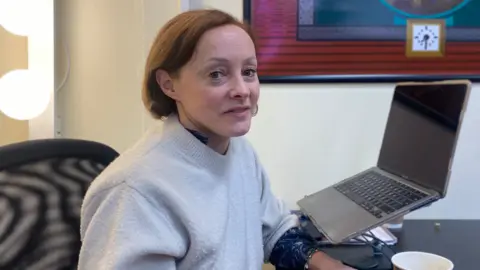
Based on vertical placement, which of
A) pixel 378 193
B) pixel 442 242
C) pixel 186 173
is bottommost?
pixel 442 242

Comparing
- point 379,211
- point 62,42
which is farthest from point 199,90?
point 62,42

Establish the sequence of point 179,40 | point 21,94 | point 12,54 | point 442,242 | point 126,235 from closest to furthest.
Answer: point 126,235 < point 179,40 < point 442,242 < point 21,94 < point 12,54

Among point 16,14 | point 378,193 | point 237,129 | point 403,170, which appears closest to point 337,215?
point 378,193

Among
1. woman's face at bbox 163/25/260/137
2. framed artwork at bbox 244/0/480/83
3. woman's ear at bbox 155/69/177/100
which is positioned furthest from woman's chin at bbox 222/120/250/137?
framed artwork at bbox 244/0/480/83

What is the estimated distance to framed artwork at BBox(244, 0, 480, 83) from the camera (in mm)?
1456

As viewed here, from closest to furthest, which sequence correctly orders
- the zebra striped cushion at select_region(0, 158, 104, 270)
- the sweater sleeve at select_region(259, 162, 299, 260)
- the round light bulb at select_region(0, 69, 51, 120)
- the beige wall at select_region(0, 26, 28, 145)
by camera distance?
the zebra striped cushion at select_region(0, 158, 104, 270)
the sweater sleeve at select_region(259, 162, 299, 260)
the round light bulb at select_region(0, 69, 51, 120)
the beige wall at select_region(0, 26, 28, 145)

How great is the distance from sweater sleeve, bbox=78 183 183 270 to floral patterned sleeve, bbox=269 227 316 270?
0.34m

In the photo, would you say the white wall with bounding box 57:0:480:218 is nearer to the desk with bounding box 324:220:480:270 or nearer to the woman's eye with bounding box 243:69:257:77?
the desk with bounding box 324:220:480:270

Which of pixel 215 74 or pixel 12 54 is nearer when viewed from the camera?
pixel 215 74

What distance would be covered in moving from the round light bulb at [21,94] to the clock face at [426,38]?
1.15 m

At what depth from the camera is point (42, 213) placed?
881 mm

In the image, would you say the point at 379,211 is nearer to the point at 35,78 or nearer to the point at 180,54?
the point at 180,54

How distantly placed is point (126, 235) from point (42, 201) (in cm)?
25

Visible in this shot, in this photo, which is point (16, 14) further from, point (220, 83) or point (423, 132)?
point (423, 132)
